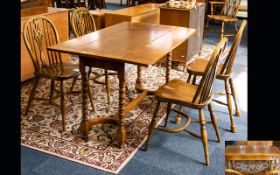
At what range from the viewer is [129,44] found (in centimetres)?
245

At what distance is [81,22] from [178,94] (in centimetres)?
140

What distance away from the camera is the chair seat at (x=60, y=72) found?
104 inches

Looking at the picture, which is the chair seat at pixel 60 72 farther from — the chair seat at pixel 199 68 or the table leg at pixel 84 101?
the chair seat at pixel 199 68

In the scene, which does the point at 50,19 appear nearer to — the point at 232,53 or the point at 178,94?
the point at 178,94

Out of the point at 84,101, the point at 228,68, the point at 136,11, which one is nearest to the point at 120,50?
the point at 84,101

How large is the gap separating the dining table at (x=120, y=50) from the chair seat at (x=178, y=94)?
0.85ft

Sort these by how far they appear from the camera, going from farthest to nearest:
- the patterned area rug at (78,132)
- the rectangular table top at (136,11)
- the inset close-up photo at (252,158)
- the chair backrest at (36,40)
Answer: the rectangular table top at (136,11), the chair backrest at (36,40), the patterned area rug at (78,132), the inset close-up photo at (252,158)

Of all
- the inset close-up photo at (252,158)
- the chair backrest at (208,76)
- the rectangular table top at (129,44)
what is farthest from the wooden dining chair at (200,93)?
the inset close-up photo at (252,158)

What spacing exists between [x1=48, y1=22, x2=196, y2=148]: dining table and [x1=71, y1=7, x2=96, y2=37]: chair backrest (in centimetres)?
37

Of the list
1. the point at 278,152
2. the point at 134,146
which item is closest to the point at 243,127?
the point at 134,146

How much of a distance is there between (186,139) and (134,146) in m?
0.45

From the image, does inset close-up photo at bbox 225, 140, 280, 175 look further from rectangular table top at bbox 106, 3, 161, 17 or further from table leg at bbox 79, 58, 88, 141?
rectangular table top at bbox 106, 3, 161, 17

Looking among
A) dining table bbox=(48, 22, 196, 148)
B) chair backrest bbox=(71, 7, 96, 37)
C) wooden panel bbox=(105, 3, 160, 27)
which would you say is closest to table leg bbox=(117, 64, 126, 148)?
dining table bbox=(48, 22, 196, 148)
